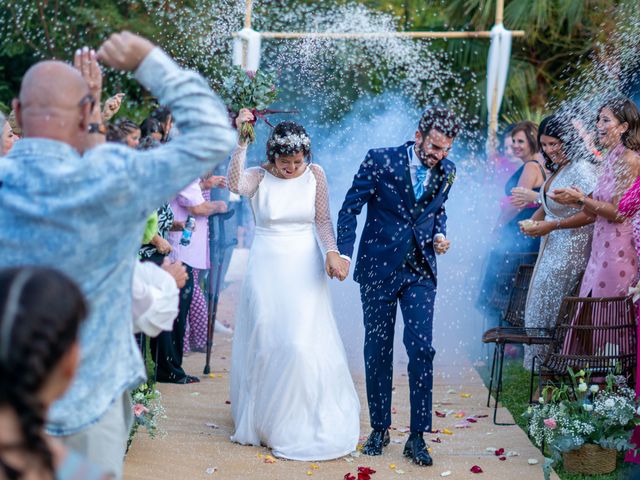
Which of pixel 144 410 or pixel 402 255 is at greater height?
pixel 402 255

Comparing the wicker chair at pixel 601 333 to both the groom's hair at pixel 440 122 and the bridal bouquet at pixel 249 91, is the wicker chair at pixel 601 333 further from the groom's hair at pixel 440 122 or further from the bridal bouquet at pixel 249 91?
the bridal bouquet at pixel 249 91

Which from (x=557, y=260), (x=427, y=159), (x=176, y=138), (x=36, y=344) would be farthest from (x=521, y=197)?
(x=36, y=344)

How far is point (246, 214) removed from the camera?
11.6 meters

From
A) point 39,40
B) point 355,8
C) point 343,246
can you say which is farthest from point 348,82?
point 343,246

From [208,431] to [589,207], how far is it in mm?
2694

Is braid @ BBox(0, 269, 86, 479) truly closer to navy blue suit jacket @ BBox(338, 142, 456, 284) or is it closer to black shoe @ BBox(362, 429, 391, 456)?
navy blue suit jacket @ BBox(338, 142, 456, 284)

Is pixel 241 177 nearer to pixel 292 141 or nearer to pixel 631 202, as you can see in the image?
pixel 292 141

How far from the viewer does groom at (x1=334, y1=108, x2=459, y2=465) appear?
226 inches

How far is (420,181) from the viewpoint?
5.84 meters

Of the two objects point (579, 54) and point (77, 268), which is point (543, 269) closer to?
point (77, 268)

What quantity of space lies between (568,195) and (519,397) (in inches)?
68.5

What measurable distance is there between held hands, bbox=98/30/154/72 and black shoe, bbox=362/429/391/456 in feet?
11.8

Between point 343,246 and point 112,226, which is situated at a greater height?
point 112,226

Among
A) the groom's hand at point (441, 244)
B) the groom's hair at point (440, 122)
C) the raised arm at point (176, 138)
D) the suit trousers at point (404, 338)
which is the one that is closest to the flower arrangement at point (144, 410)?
the suit trousers at point (404, 338)
